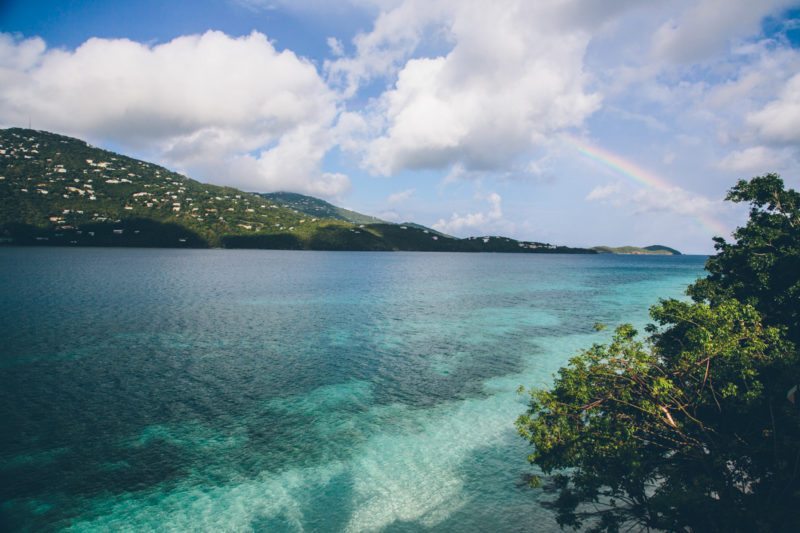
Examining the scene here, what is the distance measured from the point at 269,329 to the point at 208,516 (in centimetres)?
4494

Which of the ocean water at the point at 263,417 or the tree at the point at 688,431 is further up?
the tree at the point at 688,431

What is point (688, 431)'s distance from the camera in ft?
65.5

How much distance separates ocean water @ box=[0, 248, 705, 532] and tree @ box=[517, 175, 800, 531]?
21.1ft

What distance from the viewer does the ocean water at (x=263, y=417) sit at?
2366cm

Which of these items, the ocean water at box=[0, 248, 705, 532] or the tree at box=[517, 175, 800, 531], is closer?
the tree at box=[517, 175, 800, 531]

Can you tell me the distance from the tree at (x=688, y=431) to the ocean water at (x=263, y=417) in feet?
21.1

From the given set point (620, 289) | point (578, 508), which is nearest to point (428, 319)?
point (578, 508)

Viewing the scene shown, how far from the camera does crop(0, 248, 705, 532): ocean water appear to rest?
23.7 m

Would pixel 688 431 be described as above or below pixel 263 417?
above

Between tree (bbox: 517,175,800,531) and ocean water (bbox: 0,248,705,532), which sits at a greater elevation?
tree (bbox: 517,175,800,531)

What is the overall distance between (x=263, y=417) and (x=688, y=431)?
30.9 meters

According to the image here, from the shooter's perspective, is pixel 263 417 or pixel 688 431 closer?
pixel 688 431

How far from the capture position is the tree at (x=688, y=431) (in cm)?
1656

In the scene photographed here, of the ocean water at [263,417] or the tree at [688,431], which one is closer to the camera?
the tree at [688,431]
